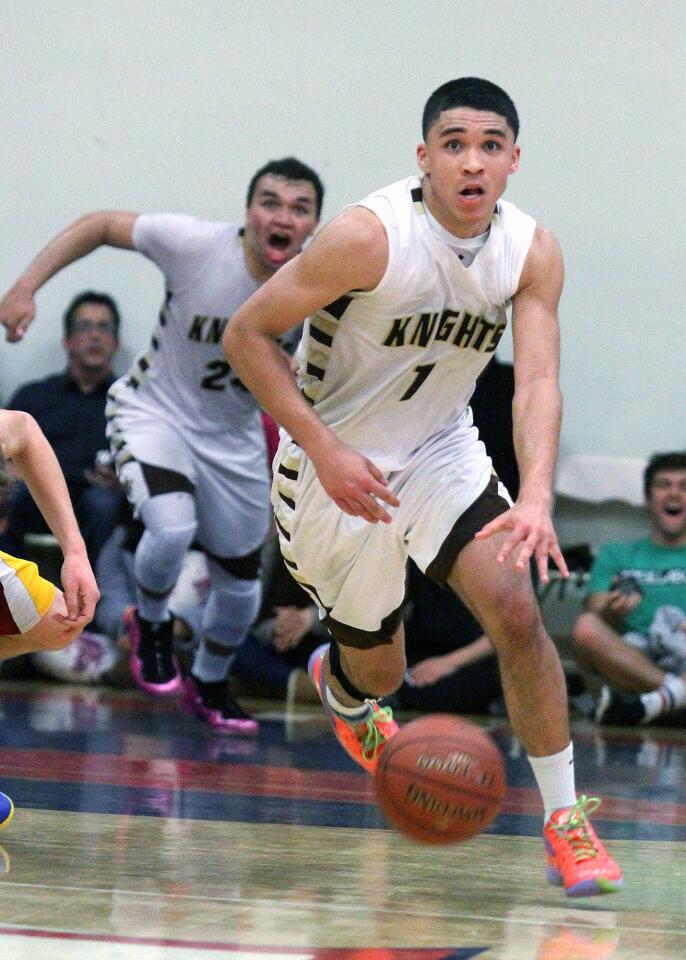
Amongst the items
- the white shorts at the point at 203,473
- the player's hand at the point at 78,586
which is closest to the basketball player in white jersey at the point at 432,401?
the player's hand at the point at 78,586

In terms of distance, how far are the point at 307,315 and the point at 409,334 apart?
0.93 ft

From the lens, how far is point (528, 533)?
11.5 feet

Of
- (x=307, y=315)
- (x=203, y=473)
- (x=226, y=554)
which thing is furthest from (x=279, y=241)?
(x=307, y=315)

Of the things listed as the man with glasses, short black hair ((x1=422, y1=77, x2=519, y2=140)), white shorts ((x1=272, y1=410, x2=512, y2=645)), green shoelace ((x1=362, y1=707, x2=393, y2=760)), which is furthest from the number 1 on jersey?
the man with glasses

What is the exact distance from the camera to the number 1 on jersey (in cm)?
420

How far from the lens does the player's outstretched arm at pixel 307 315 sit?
12.8ft

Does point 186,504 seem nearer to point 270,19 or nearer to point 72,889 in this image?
point 72,889

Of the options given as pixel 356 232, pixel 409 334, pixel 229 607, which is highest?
pixel 356 232

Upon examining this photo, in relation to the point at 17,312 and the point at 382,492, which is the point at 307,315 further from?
the point at 17,312

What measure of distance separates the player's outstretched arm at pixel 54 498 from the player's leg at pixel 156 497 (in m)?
2.59

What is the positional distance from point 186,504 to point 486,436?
1.94 metres

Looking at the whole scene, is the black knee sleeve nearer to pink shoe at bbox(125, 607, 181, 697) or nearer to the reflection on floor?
the reflection on floor

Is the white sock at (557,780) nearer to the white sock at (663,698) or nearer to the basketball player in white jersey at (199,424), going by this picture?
the basketball player in white jersey at (199,424)

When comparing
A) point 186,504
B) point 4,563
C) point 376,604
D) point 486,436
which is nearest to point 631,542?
point 486,436
